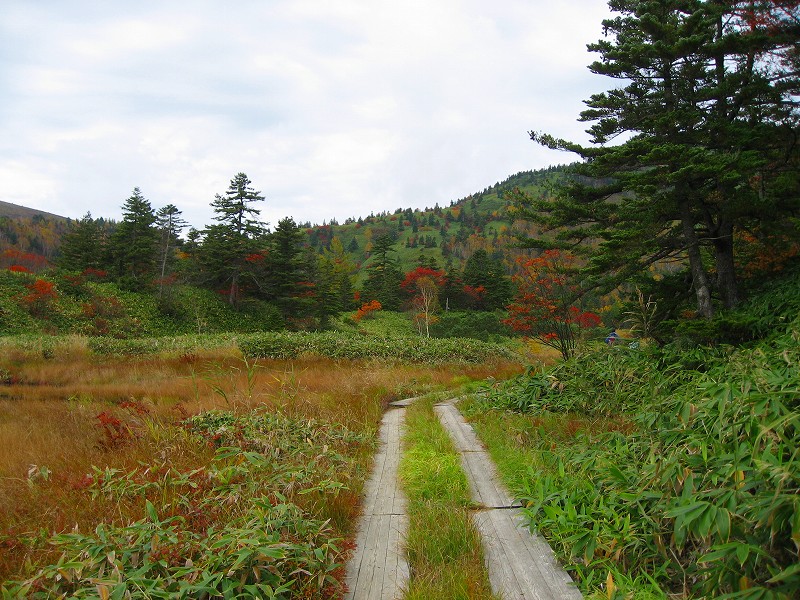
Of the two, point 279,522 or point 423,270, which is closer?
point 279,522

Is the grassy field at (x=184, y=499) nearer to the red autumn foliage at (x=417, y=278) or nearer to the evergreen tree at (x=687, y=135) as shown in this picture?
the evergreen tree at (x=687, y=135)

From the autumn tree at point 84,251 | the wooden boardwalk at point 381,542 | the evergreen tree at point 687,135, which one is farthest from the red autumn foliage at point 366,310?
the wooden boardwalk at point 381,542

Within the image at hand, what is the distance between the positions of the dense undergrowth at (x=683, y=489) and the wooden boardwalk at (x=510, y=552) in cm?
11

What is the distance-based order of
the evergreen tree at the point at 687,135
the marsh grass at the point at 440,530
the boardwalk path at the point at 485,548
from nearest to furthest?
the marsh grass at the point at 440,530
the boardwalk path at the point at 485,548
the evergreen tree at the point at 687,135

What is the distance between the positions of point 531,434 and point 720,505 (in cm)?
327

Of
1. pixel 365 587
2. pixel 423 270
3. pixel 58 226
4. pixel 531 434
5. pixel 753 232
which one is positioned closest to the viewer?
pixel 365 587

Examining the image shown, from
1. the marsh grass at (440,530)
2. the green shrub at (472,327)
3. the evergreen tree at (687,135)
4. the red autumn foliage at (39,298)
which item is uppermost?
the evergreen tree at (687,135)

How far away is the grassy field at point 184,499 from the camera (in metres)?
2.37

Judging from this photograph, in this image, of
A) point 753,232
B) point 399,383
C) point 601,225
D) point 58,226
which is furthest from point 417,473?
point 58,226

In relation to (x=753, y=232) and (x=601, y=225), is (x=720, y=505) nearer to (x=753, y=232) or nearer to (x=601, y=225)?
(x=601, y=225)

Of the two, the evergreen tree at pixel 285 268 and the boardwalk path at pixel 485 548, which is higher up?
the evergreen tree at pixel 285 268

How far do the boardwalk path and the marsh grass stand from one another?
0.36ft

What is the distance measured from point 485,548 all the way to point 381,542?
72cm

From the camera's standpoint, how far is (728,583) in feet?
6.98
